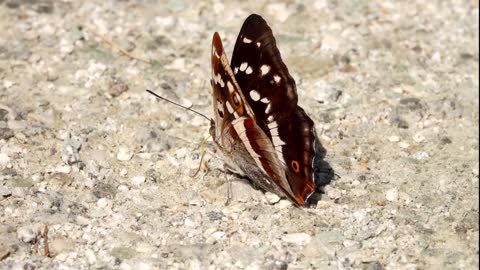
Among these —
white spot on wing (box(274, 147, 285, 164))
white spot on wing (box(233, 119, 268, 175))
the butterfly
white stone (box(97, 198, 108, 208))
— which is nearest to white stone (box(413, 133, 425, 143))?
the butterfly

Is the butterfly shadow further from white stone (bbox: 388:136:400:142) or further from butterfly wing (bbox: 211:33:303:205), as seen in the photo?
white stone (bbox: 388:136:400:142)

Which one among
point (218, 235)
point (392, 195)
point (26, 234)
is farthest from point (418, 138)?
point (26, 234)

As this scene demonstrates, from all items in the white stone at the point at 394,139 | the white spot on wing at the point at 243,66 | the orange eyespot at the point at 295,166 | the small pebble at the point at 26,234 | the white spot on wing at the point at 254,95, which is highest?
the white spot on wing at the point at 243,66

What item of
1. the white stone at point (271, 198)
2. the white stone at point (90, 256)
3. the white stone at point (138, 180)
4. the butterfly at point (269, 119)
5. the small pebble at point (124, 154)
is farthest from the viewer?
the small pebble at point (124, 154)

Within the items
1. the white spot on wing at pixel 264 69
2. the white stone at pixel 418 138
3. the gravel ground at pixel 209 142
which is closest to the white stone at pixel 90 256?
the gravel ground at pixel 209 142

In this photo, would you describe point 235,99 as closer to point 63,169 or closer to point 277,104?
point 277,104

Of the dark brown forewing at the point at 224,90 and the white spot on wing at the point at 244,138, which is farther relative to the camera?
the white spot on wing at the point at 244,138

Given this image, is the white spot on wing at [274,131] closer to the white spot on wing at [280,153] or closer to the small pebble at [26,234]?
the white spot on wing at [280,153]
